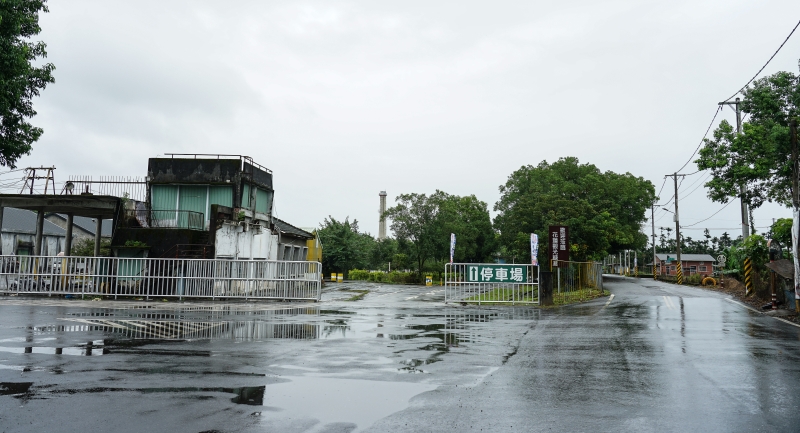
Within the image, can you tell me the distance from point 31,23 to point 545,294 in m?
21.2

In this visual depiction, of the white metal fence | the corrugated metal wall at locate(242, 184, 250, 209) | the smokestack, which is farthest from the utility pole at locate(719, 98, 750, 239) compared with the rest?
the smokestack

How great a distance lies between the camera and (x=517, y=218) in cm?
4403

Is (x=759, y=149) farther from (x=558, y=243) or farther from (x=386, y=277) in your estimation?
(x=386, y=277)

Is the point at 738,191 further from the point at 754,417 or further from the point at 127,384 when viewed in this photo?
the point at 127,384

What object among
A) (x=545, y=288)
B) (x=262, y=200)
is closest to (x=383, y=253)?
(x=262, y=200)

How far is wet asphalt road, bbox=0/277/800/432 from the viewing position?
5.70m

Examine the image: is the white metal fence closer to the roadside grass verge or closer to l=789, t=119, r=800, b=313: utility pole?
the roadside grass verge

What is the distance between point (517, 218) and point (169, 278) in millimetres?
27968

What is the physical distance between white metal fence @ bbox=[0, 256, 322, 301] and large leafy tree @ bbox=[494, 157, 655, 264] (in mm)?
21571

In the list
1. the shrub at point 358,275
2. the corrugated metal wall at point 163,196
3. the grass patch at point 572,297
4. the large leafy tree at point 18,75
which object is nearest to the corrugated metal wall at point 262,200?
the corrugated metal wall at point 163,196

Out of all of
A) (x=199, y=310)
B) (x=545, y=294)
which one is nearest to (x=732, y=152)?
(x=545, y=294)

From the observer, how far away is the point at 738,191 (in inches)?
1196

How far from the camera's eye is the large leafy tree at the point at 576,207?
39688 millimetres

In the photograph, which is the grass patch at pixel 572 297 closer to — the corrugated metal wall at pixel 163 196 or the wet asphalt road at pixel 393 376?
the wet asphalt road at pixel 393 376
